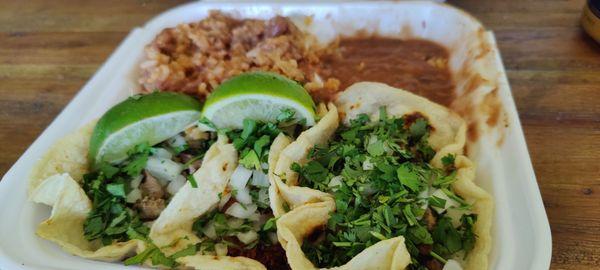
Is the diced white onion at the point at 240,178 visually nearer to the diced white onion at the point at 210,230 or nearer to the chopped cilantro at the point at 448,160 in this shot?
the diced white onion at the point at 210,230

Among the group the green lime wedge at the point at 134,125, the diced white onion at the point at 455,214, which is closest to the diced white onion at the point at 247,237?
the green lime wedge at the point at 134,125

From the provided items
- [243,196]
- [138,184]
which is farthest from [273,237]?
[138,184]

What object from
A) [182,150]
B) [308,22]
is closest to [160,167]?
[182,150]

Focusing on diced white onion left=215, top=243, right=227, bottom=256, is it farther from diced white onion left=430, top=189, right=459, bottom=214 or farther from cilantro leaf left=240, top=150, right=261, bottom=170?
diced white onion left=430, top=189, right=459, bottom=214

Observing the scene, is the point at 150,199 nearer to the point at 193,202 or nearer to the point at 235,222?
the point at 193,202

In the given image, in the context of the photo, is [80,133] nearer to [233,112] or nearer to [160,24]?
[233,112]

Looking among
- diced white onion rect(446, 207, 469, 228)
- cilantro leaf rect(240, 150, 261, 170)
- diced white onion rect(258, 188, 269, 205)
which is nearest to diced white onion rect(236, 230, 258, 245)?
diced white onion rect(258, 188, 269, 205)
